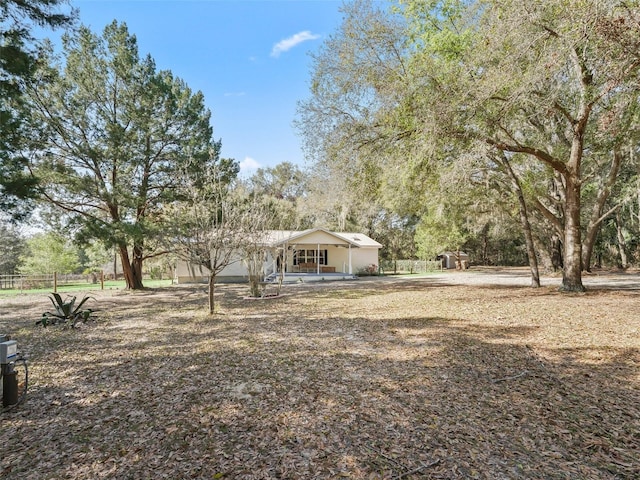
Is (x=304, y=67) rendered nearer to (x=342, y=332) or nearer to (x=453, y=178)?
(x=453, y=178)

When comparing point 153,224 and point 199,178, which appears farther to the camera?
point 199,178

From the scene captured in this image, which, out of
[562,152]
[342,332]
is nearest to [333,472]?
[342,332]

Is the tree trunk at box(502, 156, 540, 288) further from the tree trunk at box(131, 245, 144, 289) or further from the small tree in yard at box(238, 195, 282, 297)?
the tree trunk at box(131, 245, 144, 289)

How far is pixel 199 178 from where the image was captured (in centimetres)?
1641

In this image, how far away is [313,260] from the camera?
87.9ft

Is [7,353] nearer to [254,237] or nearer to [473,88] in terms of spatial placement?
[254,237]

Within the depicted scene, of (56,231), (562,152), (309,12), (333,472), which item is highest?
(309,12)

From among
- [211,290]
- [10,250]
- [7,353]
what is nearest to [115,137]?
[211,290]

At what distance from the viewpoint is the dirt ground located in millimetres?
2756

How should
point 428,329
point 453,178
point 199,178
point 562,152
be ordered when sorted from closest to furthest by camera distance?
point 428,329 < point 453,178 < point 562,152 < point 199,178

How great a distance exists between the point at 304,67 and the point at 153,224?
30.3 feet

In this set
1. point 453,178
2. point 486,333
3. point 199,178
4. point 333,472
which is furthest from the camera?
point 199,178

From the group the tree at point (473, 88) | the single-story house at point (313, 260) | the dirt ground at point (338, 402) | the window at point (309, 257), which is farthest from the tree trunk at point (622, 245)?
the dirt ground at point (338, 402)

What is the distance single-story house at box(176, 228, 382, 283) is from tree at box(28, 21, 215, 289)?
6644 mm
